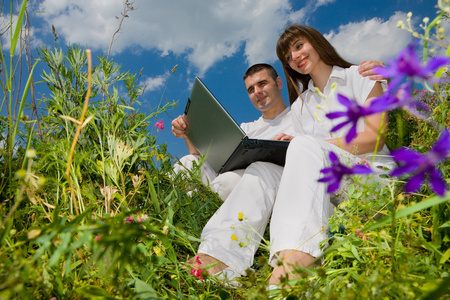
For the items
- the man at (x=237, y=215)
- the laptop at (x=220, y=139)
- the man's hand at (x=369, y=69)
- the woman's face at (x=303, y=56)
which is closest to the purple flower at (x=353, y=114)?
the man at (x=237, y=215)

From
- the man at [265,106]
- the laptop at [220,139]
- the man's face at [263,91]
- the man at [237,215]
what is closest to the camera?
the man at [237,215]

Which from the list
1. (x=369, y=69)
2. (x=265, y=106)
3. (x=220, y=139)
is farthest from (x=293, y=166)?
(x=265, y=106)

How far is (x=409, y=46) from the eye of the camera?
0.33 m

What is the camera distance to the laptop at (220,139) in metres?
1.48

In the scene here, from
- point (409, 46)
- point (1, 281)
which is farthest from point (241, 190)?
point (409, 46)

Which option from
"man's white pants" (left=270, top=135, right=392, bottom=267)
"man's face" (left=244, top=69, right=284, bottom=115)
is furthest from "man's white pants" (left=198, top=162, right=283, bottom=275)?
"man's face" (left=244, top=69, right=284, bottom=115)

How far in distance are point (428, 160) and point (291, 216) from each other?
916 mm

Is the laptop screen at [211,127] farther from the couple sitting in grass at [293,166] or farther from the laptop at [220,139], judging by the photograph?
the couple sitting in grass at [293,166]

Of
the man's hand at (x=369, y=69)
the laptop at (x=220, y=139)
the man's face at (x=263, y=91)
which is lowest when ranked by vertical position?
the man's hand at (x=369, y=69)

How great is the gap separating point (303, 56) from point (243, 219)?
1.04 meters

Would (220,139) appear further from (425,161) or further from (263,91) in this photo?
(425,161)

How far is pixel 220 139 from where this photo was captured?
1613 mm

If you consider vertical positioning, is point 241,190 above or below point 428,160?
above

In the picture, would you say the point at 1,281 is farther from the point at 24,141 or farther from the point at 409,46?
the point at 24,141
